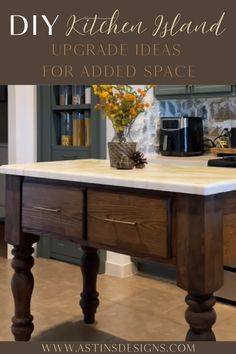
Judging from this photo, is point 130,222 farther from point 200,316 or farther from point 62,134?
point 62,134

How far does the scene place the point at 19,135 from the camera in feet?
14.3

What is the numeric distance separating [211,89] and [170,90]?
0.37m

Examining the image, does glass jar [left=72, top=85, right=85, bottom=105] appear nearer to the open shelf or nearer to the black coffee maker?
the open shelf

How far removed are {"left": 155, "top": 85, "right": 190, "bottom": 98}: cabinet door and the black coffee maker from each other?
0.62 feet

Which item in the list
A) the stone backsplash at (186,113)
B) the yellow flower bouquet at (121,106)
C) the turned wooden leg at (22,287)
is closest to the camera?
the yellow flower bouquet at (121,106)

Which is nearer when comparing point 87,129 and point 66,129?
point 87,129

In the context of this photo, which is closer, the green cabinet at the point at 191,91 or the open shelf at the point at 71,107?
the green cabinet at the point at 191,91

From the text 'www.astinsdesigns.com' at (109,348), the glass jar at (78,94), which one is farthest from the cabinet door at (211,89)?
the text 'www.astinsdesigns.com' at (109,348)

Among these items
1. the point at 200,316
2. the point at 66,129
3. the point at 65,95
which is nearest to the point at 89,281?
the point at 200,316

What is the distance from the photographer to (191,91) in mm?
3916

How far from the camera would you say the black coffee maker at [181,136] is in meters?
3.99

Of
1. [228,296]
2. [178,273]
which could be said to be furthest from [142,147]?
[178,273]

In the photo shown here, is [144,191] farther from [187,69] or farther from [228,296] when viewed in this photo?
[187,69]

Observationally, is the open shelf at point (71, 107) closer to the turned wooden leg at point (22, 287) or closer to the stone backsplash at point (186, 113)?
the stone backsplash at point (186, 113)
